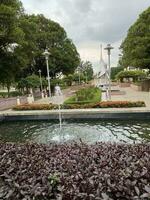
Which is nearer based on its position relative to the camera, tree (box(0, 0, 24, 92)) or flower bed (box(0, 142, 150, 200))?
flower bed (box(0, 142, 150, 200))

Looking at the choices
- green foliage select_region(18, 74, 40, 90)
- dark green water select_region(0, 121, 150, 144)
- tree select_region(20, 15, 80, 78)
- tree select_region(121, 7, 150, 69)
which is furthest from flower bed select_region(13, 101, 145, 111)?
tree select_region(20, 15, 80, 78)

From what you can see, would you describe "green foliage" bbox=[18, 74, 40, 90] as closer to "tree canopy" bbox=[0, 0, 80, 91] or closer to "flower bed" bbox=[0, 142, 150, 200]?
"tree canopy" bbox=[0, 0, 80, 91]

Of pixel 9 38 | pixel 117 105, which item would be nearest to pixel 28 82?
pixel 9 38

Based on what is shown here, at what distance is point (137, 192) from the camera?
11.0 feet

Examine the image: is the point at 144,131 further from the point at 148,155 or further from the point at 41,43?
the point at 41,43

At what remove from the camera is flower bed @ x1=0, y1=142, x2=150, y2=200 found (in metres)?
3.54

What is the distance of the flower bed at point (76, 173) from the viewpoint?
3.54 m

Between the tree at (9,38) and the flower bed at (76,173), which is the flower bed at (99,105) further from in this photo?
the flower bed at (76,173)

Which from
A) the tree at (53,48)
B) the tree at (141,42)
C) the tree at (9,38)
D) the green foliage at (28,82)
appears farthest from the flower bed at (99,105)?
the tree at (53,48)

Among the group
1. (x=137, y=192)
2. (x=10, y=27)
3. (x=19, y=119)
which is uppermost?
(x=10, y=27)

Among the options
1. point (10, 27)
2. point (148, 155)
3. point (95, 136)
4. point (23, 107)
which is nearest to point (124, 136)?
point (95, 136)

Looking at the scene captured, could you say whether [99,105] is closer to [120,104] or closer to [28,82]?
[120,104]

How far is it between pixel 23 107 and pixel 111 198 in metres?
18.1

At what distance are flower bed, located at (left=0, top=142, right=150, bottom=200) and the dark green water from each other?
19.1ft
